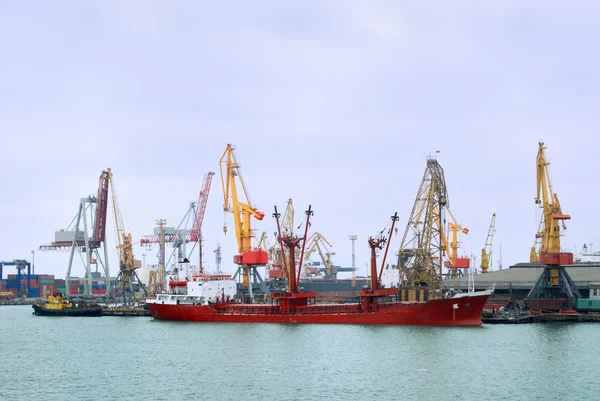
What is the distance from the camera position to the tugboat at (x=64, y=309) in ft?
381

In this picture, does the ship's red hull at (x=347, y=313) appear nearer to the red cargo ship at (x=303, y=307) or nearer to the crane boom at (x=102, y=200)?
the red cargo ship at (x=303, y=307)

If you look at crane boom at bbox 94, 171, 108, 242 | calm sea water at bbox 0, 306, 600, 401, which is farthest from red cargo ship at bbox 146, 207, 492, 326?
crane boom at bbox 94, 171, 108, 242

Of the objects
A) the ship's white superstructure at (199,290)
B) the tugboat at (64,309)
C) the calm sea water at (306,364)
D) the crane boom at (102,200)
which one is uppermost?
the crane boom at (102,200)

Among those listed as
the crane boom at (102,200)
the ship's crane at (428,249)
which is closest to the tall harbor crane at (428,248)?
the ship's crane at (428,249)

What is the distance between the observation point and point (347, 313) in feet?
277

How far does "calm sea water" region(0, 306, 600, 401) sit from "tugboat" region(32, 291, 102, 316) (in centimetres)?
3357

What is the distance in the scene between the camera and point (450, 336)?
7025cm

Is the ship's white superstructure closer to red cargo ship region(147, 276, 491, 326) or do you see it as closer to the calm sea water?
red cargo ship region(147, 276, 491, 326)

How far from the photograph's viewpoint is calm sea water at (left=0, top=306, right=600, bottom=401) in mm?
45844

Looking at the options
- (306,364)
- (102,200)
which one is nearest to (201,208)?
(102,200)

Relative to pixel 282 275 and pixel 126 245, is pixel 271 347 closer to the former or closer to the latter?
pixel 126 245

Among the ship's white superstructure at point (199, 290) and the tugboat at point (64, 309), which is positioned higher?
the ship's white superstructure at point (199, 290)

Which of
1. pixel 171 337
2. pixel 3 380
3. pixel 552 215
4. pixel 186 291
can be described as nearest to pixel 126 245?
pixel 186 291

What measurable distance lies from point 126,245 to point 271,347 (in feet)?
209
